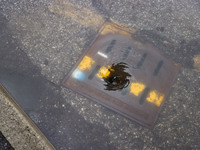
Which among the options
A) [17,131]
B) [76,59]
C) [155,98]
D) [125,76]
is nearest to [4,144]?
[17,131]

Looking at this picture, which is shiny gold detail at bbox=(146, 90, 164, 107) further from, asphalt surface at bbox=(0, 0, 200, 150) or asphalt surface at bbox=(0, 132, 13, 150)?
asphalt surface at bbox=(0, 132, 13, 150)

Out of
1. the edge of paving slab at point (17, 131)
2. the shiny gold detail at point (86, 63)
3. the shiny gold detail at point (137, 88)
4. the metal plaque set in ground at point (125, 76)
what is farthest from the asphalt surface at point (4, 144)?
the shiny gold detail at point (137, 88)

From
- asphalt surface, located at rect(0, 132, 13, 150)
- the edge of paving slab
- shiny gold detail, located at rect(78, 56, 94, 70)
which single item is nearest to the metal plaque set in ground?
shiny gold detail, located at rect(78, 56, 94, 70)

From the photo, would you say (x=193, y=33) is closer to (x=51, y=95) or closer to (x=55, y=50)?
(x=55, y=50)

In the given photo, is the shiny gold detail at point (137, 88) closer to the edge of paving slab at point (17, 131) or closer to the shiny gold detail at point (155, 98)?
the shiny gold detail at point (155, 98)

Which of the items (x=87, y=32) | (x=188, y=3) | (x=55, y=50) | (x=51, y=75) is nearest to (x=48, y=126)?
(x=51, y=75)
